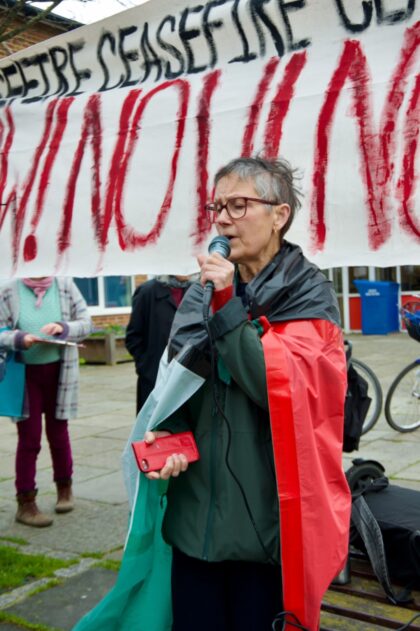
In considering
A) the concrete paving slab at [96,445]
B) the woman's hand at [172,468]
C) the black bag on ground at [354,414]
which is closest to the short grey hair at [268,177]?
the woman's hand at [172,468]

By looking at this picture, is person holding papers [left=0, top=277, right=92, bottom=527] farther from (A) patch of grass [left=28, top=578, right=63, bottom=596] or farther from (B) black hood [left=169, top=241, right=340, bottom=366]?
(B) black hood [left=169, top=241, right=340, bottom=366]

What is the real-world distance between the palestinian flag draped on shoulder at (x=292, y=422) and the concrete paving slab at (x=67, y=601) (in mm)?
1121

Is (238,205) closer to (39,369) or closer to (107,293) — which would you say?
(39,369)

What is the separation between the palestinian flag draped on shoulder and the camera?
198 cm

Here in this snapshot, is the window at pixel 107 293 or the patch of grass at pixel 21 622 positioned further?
the window at pixel 107 293

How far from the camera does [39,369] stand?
16.0 ft

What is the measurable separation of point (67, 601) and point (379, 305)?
14178mm

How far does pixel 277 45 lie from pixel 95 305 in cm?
1288

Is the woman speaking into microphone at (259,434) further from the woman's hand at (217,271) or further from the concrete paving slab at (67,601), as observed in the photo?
the concrete paving slab at (67,601)

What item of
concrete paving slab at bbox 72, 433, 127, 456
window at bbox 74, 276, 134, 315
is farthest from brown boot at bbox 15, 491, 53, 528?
window at bbox 74, 276, 134, 315

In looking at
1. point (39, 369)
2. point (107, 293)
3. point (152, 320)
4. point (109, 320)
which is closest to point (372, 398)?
point (152, 320)

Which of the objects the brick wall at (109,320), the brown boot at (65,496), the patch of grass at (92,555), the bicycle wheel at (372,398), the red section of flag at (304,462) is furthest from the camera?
the brick wall at (109,320)

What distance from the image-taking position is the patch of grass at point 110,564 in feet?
13.1

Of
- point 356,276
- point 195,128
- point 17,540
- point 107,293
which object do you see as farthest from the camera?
point 356,276
